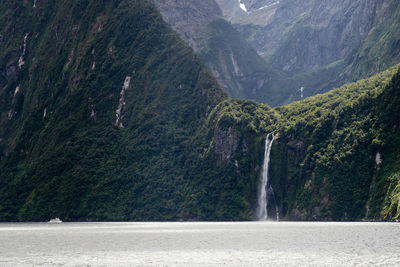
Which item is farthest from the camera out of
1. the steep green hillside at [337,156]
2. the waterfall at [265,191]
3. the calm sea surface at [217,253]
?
the waterfall at [265,191]

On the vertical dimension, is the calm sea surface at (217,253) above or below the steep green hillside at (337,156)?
below

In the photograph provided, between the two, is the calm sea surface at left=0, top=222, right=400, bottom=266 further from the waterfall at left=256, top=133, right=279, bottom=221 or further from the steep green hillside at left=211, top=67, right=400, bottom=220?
the waterfall at left=256, top=133, right=279, bottom=221

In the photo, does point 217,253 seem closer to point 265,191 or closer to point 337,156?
point 337,156

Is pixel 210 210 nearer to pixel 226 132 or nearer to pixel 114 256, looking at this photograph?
pixel 226 132

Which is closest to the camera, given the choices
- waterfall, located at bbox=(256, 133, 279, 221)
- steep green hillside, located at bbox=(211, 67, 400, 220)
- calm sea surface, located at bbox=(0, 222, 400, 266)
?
calm sea surface, located at bbox=(0, 222, 400, 266)

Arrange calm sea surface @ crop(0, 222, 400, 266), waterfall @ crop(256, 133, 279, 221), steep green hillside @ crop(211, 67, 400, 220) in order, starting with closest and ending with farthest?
calm sea surface @ crop(0, 222, 400, 266), steep green hillside @ crop(211, 67, 400, 220), waterfall @ crop(256, 133, 279, 221)

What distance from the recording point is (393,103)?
158m

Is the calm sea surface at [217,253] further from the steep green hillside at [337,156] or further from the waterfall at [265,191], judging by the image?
the waterfall at [265,191]

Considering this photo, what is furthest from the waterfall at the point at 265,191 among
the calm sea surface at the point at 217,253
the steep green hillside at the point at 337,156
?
the calm sea surface at the point at 217,253

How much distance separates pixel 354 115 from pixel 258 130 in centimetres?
3845

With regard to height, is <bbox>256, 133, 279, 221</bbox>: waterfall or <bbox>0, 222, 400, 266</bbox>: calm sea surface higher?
<bbox>256, 133, 279, 221</bbox>: waterfall

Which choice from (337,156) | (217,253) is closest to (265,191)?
(337,156)

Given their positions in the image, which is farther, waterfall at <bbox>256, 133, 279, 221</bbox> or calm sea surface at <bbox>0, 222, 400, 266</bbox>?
waterfall at <bbox>256, 133, 279, 221</bbox>

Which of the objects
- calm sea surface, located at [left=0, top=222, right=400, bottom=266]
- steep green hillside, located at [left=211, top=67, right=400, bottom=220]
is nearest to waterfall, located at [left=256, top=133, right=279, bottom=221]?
steep green hillside, located at [left=211, top=67, right=400, bottom=220]
